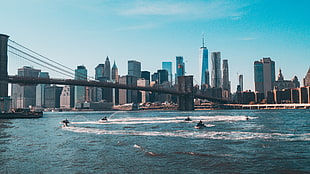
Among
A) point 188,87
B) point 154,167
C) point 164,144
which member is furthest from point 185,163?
point 188,87

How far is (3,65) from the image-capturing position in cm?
8288

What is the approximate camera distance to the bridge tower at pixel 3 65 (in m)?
77.6

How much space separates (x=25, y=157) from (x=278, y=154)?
1744 centimetres

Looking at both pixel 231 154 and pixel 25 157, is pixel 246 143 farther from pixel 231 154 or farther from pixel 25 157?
pixel 25 157

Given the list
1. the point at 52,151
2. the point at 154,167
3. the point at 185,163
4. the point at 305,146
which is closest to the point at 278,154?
the point at 305,146

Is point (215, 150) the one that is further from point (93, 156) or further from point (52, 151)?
point (52, 151)

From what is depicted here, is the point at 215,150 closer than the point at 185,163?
No

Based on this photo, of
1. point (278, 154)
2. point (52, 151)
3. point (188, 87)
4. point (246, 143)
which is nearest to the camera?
point (278, 154)

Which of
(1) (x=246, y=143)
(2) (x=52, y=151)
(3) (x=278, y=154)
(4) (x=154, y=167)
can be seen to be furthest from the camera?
(1) (x=246, y=143)

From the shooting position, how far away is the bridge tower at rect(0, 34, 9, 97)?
7762 cm

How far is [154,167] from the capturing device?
17375 millimetres

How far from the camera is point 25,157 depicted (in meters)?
21.3

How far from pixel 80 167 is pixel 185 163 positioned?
20.5ft

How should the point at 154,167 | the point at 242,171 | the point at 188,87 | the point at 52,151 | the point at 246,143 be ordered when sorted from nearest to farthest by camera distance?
the point at 242,171 → the point at 154,167 → the point at 52,151 → the point at 246,143 → the point at 188,87
